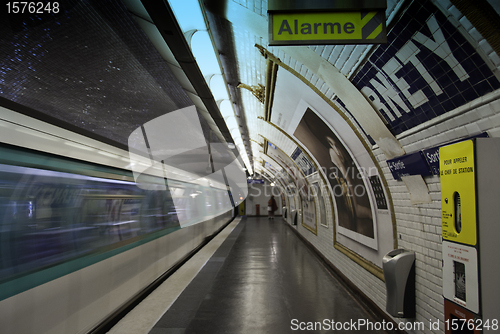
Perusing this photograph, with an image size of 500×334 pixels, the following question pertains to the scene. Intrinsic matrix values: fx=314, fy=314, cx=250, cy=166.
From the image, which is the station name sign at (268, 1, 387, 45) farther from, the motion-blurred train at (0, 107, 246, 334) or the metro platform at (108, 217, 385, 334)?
the metro platform at (108, 217, 385, 334)

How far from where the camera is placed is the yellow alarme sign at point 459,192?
6.35 ft

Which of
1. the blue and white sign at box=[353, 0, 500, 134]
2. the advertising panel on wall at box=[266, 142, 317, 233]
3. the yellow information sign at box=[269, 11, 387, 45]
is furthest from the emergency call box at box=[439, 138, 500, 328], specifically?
the advertising panel on wall at box=[266, 142, 317, 233]

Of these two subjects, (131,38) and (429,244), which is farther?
(131,38)

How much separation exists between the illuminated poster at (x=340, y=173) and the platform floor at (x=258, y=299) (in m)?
1.08

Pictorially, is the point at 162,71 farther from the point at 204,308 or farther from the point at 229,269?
the point at 229,269

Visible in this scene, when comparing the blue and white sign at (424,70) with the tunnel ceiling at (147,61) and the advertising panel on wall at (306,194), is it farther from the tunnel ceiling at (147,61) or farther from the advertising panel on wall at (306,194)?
the advertising panel on wall at (306,194)

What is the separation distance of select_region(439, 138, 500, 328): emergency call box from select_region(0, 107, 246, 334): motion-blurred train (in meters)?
3.01

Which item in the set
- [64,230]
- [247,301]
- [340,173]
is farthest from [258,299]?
[64,230]

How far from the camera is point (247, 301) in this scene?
449 centimetres

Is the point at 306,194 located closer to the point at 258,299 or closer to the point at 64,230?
the point at 258,299

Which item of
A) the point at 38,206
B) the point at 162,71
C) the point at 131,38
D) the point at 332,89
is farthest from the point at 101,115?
the point at 332,89

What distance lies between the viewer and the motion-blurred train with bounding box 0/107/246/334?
87.4 inches

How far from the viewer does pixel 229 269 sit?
21.2 feet

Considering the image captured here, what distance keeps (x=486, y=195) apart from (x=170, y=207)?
5535 mm
